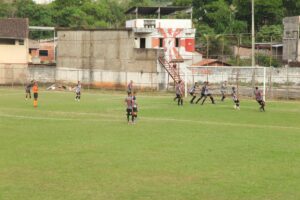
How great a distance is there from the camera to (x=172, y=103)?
4781 centimetres

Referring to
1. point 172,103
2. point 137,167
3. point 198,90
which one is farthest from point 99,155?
point 198,90

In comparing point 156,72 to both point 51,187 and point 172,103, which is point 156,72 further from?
point 51,187

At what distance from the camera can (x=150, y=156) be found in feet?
72.2

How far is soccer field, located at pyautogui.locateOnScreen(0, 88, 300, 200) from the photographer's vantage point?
16.6 meters

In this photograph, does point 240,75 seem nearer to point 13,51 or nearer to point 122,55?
point 122,55

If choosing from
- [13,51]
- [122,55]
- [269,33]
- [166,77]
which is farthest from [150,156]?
[269,33]

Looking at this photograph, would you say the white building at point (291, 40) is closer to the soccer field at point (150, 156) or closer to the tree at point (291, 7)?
the tree at point (291, 7)

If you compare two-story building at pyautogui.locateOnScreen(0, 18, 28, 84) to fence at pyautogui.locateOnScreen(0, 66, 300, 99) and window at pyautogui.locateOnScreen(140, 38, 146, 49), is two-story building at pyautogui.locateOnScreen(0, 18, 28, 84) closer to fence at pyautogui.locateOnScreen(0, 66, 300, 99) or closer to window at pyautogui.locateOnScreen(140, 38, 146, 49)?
fence at pyautogui.locateOnScreen(0, 66, 300, 99)

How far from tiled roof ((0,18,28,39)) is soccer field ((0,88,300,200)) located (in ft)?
121

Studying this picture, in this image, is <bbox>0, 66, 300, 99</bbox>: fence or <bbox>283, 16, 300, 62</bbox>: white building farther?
<bbox>283, 16, 300, 62</bbox>: white building

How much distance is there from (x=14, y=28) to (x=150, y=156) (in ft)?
188

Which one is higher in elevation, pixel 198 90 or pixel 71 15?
pixel 71 15

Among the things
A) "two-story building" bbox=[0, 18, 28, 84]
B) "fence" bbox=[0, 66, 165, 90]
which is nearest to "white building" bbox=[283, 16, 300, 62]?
"fence" bbox=[0, 66, 165, 90]

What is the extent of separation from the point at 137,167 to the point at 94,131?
1000 cm
